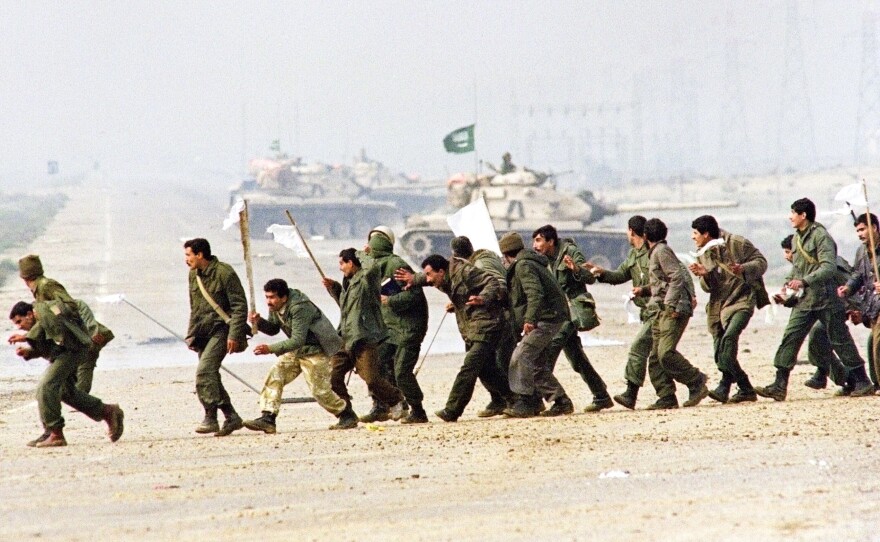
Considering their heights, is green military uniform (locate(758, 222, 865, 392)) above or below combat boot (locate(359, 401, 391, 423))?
above

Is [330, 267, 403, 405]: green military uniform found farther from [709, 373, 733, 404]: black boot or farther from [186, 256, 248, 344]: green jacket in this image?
[709, 373, 733, 404]: black boot

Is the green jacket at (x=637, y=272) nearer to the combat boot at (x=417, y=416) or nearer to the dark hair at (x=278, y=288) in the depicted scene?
the combat boot at (x=417, y=416)

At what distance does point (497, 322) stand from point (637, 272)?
118 cm

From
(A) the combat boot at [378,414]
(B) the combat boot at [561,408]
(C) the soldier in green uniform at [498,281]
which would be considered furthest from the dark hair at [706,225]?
(A) the combat boot at [378,414]

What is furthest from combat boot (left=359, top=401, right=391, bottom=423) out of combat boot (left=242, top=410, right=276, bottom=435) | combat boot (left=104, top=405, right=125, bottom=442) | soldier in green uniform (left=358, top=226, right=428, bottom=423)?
combat boot (left=104, top=405, right=125, bottom=442)

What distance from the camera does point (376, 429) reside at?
500 inches

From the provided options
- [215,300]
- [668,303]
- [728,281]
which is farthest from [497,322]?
[215,300]

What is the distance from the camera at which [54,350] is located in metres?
11.9

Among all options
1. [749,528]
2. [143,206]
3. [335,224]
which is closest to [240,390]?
[749,528]

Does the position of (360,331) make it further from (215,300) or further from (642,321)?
(642,321)

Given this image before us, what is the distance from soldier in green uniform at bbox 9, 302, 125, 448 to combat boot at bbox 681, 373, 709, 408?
4306 millimetres

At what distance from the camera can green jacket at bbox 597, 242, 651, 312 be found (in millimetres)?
13234

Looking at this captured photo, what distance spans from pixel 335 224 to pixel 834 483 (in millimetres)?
51800

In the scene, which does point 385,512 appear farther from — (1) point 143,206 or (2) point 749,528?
(1) point 143,206
